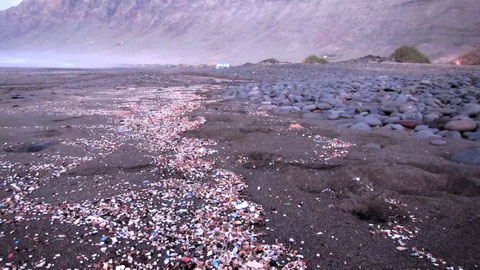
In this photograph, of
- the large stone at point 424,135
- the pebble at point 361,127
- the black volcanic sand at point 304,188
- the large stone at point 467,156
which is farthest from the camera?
the pebble at point 361,127

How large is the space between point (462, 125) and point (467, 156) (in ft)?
4.43

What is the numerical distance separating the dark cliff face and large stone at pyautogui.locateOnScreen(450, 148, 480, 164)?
93.1 feet

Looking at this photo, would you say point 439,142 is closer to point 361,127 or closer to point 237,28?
point 361,127

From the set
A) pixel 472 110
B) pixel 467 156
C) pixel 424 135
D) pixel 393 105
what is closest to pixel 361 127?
pixel 424 135

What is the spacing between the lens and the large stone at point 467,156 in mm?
3304

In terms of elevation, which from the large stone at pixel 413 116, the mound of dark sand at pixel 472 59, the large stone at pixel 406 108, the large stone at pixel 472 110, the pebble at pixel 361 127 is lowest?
the pebble at pixel 361 127

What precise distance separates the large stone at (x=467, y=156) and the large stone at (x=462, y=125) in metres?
1.13

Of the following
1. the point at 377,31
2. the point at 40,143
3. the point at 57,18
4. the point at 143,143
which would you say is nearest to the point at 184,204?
the point at 143,143

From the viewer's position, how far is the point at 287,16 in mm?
47312

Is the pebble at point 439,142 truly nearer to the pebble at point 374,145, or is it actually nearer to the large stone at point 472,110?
the pebble at point 374,145

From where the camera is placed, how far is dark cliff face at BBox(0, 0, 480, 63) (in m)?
33.2

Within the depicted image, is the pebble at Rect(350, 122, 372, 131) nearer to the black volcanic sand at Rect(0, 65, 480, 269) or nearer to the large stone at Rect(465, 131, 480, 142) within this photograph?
the black volcanic sand at Rect(0, 65, 480, 269)

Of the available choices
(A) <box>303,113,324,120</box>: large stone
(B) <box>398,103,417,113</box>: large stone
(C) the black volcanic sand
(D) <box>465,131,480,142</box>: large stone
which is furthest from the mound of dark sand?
(C) the black volcanic sand

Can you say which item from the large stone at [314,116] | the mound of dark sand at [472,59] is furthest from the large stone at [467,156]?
the mound of dark sand at [472,59]
